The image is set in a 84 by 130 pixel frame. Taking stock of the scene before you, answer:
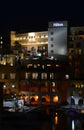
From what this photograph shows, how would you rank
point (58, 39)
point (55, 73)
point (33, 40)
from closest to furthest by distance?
point (55, 73) < point (58, 39) < point (33, 40)

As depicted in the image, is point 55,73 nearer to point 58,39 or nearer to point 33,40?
point 58,39

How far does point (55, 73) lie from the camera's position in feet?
134

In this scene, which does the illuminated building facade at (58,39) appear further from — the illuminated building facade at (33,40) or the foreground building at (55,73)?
the illuminated building facade at (33,40)

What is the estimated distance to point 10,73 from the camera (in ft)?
136

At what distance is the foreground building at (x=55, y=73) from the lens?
132 feet

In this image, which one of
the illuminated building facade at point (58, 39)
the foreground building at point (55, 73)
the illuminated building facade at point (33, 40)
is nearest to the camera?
the foreground building at point (55, 73)

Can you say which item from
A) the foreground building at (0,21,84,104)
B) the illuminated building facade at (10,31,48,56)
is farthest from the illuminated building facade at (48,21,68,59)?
the illuminated building facade at (10,31,48,56)

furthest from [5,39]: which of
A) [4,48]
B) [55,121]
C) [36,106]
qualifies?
[55,121]

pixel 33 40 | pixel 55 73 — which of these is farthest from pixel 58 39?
pixel 55 73

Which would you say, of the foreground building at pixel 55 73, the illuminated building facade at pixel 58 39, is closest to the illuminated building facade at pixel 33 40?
the illuminated building facade at pixel 58 39

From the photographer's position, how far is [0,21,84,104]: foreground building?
40094 millimetres

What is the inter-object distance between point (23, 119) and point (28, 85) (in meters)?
10.7

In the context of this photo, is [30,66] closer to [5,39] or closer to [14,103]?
[14,103]

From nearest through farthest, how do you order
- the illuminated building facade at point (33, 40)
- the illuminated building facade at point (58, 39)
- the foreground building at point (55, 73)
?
the foreground building at point (55, 73) → the illuminated building facade at point (58, 39) → the illuminated building facade at point (33, 40)
